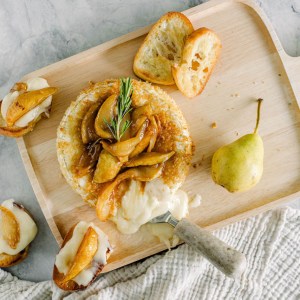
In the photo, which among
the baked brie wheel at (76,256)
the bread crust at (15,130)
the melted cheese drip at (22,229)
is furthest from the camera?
the melted cheese drip at (22,229)

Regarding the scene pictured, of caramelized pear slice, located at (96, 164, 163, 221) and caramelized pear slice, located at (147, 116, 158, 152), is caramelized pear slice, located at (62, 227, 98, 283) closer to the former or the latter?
caramelized pear slice, located at (96, 164, 163, 221)

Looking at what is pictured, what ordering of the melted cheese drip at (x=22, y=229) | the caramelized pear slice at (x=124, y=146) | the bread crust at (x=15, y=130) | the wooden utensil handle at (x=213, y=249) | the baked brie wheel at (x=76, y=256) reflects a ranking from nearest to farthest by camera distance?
1. the wooden utensil handle at (x=213, y=249)
2. the caramelized pear slice at (x=124, y=146)
3. the baked brie wheel at (x=76, y=256)
4. the bread crust at (x=15, y=130)
5. the melted cheese drip at (x=22, y=229)

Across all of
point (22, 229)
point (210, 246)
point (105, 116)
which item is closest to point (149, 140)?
point (105, 116)

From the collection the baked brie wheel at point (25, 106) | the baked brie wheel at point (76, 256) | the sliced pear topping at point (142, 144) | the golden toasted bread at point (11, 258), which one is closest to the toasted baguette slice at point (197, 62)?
the sliced pear topping at point (142, 144)

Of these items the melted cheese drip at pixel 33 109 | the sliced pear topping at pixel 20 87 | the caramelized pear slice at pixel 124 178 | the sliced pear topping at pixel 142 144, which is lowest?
the caramelized pear slice at pixel 124 178

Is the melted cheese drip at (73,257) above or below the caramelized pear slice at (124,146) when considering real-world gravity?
below

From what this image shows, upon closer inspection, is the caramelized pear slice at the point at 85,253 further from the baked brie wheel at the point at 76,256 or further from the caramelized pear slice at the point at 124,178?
the caramelized pear slice at the point at 124,178
